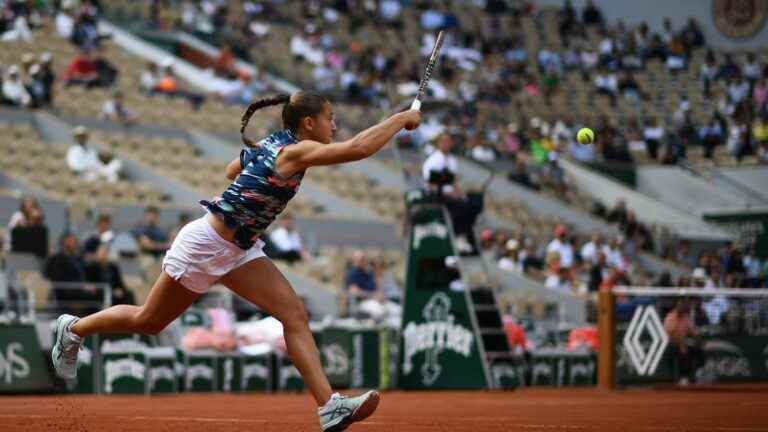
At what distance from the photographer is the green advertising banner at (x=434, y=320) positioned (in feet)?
62.6

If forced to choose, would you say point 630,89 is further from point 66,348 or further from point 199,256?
point 199,256

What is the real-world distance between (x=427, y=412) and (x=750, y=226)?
23341mm

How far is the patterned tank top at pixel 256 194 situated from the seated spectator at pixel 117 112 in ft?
65.0

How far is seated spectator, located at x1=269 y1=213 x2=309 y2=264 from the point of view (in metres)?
24.1

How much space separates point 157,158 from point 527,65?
17242mm

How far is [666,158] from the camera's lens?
1502 inches

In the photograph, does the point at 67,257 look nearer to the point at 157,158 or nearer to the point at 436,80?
the point at 157,158

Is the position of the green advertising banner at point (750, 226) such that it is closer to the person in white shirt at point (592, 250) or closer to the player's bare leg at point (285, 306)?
the person in white shirt at point (592, 250)

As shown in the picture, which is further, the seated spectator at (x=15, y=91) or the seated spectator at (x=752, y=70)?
the seated spectator at (x=752, y=70)

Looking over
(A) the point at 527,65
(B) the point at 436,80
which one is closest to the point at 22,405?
(B) the point at 436,80

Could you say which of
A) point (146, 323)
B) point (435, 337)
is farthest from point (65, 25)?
point (146, 323)

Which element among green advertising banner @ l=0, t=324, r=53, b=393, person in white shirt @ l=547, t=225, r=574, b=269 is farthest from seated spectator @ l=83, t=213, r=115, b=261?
person in white shirt @ l=547, t=225, r=574, b=269

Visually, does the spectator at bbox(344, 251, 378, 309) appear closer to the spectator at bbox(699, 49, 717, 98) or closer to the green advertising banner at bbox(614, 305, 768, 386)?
the green advertising banner at bbox(614, 305, 768, 386)

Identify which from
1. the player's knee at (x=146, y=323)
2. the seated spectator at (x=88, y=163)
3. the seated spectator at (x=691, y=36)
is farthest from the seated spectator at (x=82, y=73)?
the player's knee at (x=146, y=323)
